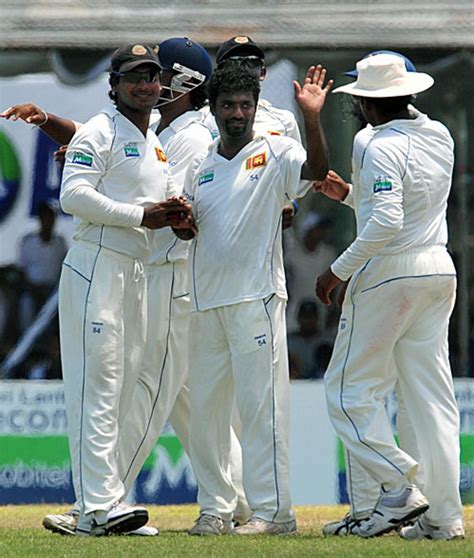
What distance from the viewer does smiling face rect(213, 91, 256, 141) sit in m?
7.54

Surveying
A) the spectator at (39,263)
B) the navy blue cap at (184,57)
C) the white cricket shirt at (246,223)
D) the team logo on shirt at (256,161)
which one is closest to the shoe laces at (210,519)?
the white cricket shirt at (246,223)

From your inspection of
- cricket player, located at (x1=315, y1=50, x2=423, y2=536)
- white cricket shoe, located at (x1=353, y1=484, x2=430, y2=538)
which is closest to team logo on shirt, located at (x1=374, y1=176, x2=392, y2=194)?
cricket player, located at (x1=315, y1=50, x2=423, y2=536)

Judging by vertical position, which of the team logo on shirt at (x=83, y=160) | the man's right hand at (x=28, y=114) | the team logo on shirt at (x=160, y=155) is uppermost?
the man's right hand at (x=28, y=114)

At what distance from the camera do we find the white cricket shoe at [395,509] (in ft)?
23.1

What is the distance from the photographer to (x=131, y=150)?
7.59 m

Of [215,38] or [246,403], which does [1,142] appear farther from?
[246,403]

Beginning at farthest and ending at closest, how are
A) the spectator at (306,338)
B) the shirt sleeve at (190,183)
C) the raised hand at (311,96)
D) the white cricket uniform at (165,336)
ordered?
the spectator at (306,338) → the white cricket uniform at (165,336) → the shirt sleeve at (190,183) → the raised hand at (311,96)

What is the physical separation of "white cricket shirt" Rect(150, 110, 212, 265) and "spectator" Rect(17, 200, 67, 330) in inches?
96.4

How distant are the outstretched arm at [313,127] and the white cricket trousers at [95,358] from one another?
94cm

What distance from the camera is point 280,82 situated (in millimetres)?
10484

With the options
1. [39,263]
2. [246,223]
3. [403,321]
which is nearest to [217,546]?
[403,321]

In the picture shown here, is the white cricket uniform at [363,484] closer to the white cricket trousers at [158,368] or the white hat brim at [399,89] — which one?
the white hat brim at [399,89]

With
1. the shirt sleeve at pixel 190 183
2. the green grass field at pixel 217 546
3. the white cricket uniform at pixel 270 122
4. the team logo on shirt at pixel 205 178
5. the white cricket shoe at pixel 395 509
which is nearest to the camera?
the green grass field at pixel 217 546

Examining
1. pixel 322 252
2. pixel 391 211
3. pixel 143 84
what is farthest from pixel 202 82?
pixel 322 252
